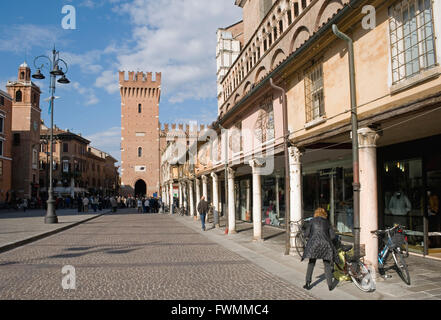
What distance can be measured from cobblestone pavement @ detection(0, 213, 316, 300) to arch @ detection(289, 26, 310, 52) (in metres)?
10.3

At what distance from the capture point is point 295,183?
34.7 ft

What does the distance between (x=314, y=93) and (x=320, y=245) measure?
4.78 m

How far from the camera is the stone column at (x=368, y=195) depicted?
731 centimetres

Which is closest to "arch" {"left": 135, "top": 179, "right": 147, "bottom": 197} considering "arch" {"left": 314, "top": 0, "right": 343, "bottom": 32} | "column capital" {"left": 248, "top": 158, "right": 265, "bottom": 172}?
"arch" {"left": 314, "top": 0, "right": 343, "bottom": 32}

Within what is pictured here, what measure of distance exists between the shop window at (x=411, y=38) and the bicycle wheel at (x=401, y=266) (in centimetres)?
323

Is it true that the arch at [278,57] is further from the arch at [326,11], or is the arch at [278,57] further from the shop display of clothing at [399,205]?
the shop display of clothing at [399,205]

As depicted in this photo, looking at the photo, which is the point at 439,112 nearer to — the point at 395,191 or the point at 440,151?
the point at 440,151

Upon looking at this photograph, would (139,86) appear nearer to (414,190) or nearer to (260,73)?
(260,73)

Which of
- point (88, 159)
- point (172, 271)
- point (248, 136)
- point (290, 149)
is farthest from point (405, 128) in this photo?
point (88, 159)

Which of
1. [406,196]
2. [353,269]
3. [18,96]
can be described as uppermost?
[18,96]

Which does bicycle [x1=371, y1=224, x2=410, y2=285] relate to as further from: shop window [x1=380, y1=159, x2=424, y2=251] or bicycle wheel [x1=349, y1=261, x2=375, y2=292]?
shop window [x1=380, y1=159, x2=424, y2=251]

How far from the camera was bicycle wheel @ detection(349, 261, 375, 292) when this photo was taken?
652cm
